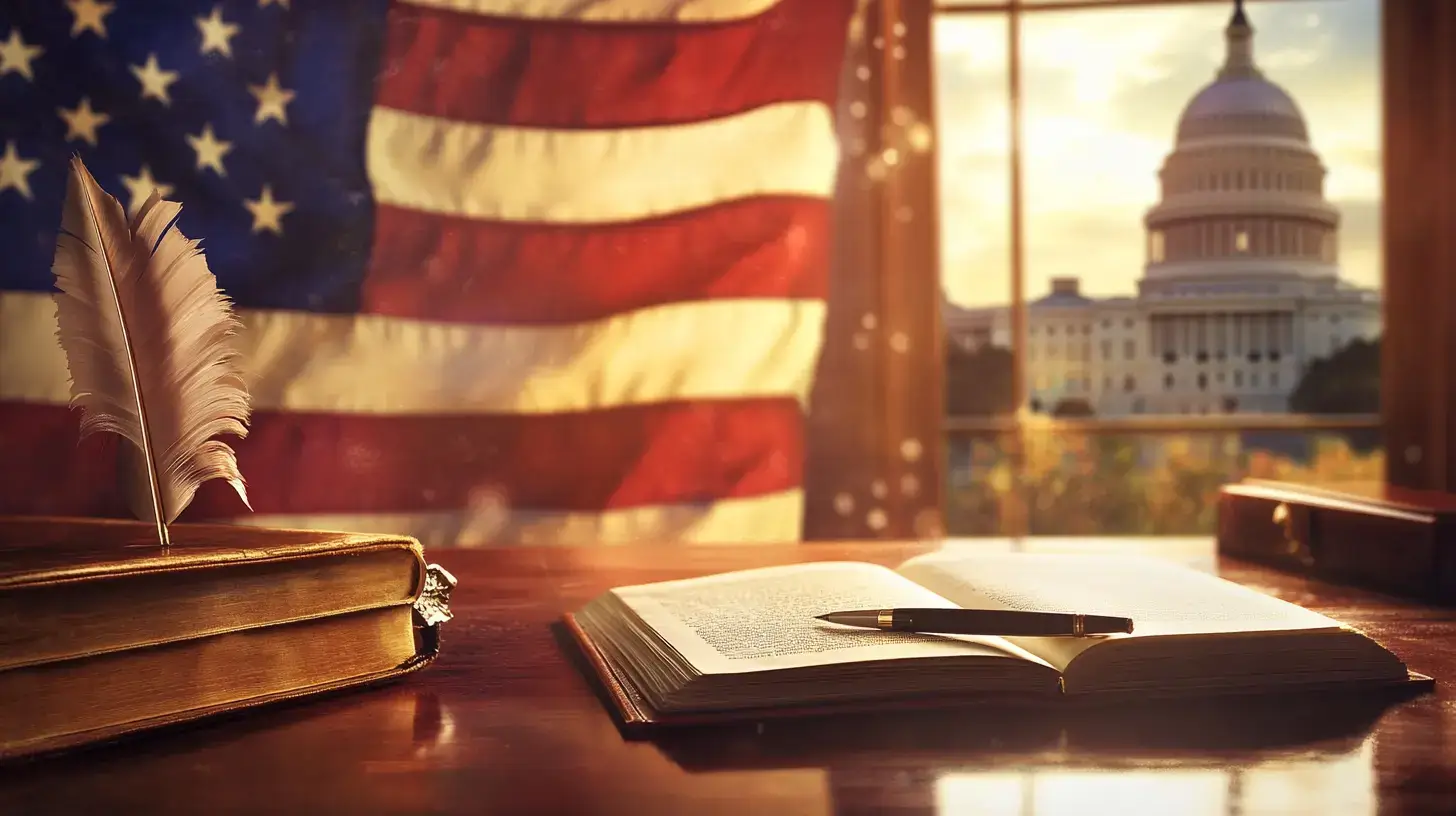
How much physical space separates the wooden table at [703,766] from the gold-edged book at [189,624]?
2cm

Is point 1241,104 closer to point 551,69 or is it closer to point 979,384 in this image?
point 979,384

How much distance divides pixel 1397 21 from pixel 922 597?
230cm

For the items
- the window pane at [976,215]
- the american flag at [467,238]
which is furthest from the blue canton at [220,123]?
the window pane at [976,215]

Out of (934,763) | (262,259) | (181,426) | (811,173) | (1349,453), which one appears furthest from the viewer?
(1349,453)

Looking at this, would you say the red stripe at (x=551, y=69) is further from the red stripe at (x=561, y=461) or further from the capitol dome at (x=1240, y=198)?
the capitol dome at (x=1240, y=198)

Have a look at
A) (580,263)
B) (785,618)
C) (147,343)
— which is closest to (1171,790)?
(785,618)

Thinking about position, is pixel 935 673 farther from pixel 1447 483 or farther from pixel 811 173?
pixel 1447 483

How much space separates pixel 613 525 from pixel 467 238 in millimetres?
633

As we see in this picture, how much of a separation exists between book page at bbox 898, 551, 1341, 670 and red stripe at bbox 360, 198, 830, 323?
1.38 meters

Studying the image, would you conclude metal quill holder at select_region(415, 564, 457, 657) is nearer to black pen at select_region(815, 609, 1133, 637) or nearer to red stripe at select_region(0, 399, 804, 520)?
black pen at select_region(815, 609, 1133, 637)

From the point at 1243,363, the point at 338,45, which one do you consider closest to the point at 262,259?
the point at 338,45

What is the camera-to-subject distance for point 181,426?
24.0 inches

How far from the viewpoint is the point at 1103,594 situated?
652 millimetres

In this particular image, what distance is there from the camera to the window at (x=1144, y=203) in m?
2.35
